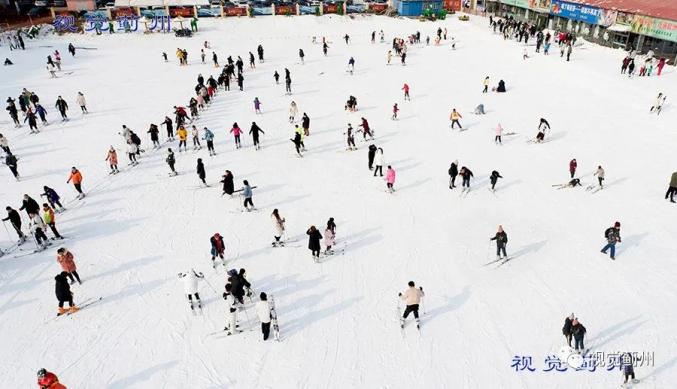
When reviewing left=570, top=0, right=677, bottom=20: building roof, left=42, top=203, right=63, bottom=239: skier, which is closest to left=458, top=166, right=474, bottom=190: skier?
left=42, top=203, right=63, bottom=239: skier

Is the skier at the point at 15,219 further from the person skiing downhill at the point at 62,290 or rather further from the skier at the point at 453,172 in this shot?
the skier at the point at 453,172

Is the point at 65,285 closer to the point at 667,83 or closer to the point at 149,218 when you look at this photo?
the point at 149,218

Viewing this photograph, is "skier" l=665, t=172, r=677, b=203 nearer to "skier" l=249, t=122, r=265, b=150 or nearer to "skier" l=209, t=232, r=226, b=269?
"skier" l=209, t=232, r=226, b=269

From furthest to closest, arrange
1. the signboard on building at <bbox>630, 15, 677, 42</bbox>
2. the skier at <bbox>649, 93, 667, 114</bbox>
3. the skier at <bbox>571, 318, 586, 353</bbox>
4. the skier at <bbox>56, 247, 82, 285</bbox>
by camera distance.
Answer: the signboard on building at <bbox>630, 15, 677, 42</bbox> → the skier at <bbox>649, 93, 667, 114</bbox> → the skier at <bbox>56, 247, 82, 285</bbox> → the skier at <bbox>571, 318, 586, 353</bbox>

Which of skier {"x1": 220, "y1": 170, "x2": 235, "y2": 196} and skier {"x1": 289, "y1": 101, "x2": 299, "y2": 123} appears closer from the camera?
skier {"x1": 220, "y1": 170, "x2": 235, "y2": 196}

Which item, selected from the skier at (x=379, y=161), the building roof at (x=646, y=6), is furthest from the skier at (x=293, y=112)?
the building roof at (x=646, y=6)

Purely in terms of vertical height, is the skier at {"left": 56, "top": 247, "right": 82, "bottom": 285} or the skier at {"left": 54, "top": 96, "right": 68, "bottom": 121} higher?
the skier at {"left": 54, "top": 96, "right": 68, "bottom": 121}
